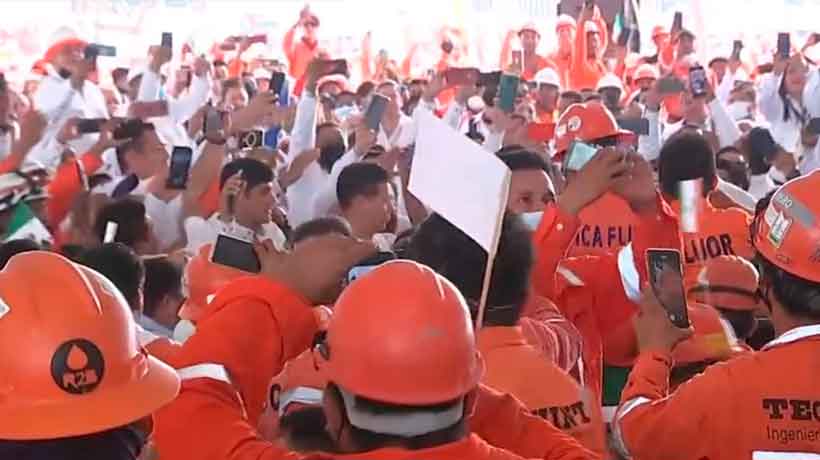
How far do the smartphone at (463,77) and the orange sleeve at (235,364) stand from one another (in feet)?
17.2

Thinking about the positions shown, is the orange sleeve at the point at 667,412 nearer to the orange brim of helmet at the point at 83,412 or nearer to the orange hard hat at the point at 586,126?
the orange brim of helmet at the point at 83,412

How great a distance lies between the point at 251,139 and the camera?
5934mm

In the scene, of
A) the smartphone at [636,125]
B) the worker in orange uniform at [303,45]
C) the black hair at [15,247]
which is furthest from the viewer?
the worker in orange uniform at [303,45]

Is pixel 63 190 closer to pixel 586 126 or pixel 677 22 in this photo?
pixel 586 126

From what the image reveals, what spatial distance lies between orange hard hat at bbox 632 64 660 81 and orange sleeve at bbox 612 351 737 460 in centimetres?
640

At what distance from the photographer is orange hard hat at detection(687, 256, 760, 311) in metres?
3.01

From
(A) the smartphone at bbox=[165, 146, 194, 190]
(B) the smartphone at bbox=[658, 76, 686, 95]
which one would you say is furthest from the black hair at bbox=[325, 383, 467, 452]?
(B) the smartphone at bbox=[658, 76, 686, 95]

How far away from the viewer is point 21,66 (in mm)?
9625

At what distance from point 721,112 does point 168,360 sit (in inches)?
221

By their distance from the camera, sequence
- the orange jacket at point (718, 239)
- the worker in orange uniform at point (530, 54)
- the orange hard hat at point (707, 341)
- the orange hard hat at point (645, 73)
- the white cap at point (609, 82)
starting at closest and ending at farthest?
1. the orange hard hat at point (707, 341)
2. the orange jacket at point (718, 239)
3. the white cap at point (609, 82)
4. the orange hard hat at point (645, 73)
5. the worker in orange uniform at point (530, 54)

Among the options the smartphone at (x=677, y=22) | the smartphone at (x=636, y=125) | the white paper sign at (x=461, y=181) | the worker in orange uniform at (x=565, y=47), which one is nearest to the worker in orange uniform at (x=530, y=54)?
the worker in orange uniform at (x=565, y=47)

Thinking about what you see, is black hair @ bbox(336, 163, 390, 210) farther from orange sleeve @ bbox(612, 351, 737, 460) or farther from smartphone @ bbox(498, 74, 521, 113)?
orange sleeve @ bbox(612, 351, 737, 460)

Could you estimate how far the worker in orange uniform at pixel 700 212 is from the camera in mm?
3615

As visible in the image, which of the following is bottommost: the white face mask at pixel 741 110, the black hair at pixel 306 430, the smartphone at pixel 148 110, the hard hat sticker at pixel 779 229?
the white face mask at pixel 741 110
